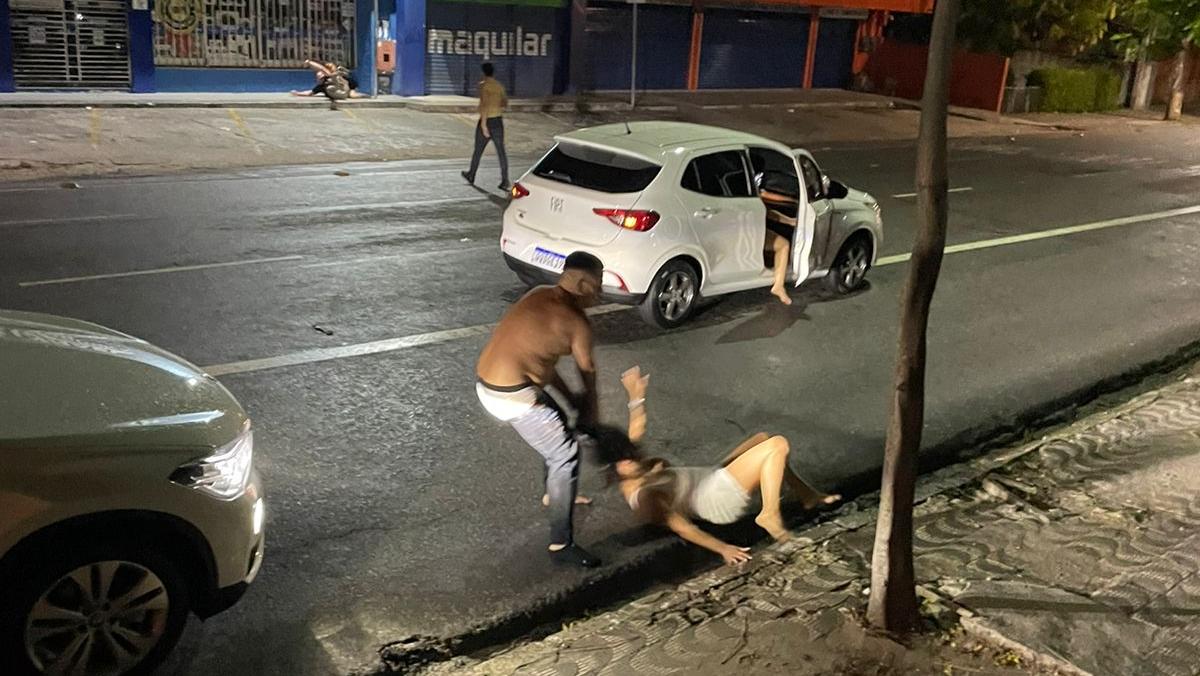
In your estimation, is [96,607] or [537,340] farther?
[537,340]

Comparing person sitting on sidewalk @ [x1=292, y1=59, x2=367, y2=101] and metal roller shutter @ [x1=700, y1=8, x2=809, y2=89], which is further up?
metal roller shutter @ [x1=700, y1=8, x2=809, y2=89]

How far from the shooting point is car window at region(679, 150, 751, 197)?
9172 mm

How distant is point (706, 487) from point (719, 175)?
14.7 ft

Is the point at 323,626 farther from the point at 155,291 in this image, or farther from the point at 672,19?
the point at 672,19

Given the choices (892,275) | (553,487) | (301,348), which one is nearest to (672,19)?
(892,275)

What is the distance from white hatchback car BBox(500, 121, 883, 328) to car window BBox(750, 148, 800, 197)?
0.01m

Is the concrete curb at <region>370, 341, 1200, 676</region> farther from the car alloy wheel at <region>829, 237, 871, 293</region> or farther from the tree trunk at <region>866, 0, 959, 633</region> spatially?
the car alloy wheel at <region>829, 237, 871, 293</region>

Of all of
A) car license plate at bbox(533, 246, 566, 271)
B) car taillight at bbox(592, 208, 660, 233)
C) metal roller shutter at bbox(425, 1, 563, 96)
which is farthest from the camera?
metal roller shutter at bbox(425, 1, 563, 96)

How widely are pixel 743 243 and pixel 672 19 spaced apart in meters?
22.8

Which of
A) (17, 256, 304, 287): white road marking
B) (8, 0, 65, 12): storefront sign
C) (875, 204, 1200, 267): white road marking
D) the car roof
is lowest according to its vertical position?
(17, 256, 304, 287): white road marking

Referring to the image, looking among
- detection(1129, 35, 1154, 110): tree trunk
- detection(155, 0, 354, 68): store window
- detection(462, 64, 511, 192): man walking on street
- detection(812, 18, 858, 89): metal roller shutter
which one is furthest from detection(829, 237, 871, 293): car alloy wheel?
detection(1129, 35, 1154, 110): tree trunk

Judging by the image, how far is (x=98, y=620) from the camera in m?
A: 3.91

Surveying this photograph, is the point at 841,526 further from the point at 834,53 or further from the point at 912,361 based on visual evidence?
the point at 834,53

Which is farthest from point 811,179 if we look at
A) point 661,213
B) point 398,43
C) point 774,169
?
point 398,43
